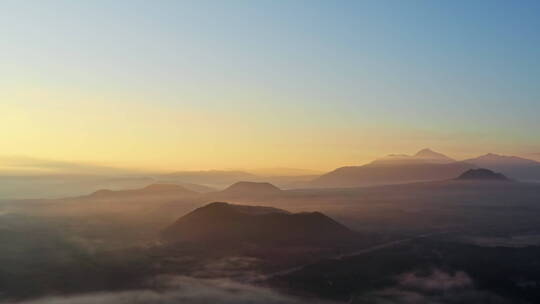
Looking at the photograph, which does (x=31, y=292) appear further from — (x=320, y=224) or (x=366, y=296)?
(x=320, y=224)

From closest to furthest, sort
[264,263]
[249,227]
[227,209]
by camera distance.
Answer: [264,263] → [249,227] → [227,209]

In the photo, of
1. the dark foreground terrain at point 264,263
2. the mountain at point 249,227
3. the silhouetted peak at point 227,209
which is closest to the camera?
the dark foreground terrain at point 264,263

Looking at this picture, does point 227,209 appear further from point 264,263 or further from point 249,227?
point 264,263

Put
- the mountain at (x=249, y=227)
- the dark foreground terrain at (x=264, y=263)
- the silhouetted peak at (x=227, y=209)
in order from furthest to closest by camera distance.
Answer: the silhouetted peak at (x=227, y=209) < the mountain at (x=249, y=227) < the dark foreground terrain at (x=264, y=263)

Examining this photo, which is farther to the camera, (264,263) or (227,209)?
(227,209)

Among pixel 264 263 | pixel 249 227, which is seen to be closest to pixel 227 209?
pixel 249 227

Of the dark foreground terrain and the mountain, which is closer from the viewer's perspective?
the dark foreground terrain

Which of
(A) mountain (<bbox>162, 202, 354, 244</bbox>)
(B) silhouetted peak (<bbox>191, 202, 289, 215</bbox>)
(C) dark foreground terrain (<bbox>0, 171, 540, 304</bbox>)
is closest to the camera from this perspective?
(C) dark foreground terrain (<bbox>0, 171, 540, 304</bbox>)

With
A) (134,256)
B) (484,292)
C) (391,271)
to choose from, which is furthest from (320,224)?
(484,292)
